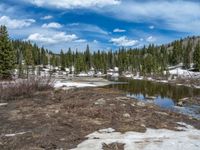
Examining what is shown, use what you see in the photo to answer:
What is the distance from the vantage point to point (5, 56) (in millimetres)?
51844

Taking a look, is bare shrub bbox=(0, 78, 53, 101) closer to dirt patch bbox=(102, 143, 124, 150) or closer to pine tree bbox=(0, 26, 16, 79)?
dirt patch bbox=(102, 143, 124, 150)

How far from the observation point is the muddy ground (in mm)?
10391

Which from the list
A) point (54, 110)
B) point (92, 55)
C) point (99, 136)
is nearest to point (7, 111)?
point (54, 110)

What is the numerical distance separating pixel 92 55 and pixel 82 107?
155313 millimetres

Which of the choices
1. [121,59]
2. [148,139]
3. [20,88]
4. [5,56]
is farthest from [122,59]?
[148,139]

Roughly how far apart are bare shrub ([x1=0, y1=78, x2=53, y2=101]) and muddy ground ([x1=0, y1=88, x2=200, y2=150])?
13.4 ft

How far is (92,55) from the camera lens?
6732 inches

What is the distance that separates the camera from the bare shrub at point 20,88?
21844 millimetres

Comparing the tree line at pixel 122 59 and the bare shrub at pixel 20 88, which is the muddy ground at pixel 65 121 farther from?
the tree line at pixel 122 59

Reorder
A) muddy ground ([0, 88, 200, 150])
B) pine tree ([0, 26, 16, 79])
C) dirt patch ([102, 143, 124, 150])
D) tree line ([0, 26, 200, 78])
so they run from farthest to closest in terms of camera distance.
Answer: tree line ([0, 26, 200, 78]) → pine tree ([0, 26, 16, 79]) → muddy ground ([0, 88, 200, 150]) → dirt patch ([102, 143, 124, 150])

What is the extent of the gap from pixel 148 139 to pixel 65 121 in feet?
14.0

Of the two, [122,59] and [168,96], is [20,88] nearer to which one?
[168,96]

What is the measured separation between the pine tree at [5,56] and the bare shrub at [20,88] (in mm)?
26133

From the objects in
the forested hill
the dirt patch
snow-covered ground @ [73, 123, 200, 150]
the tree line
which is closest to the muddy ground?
the dirt patch
